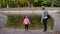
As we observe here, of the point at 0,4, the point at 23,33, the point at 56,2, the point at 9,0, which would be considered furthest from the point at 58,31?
the point at 56,2

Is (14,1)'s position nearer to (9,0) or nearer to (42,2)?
A: (9,0)

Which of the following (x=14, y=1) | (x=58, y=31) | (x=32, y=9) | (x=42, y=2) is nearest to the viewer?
(x=58, y=31)

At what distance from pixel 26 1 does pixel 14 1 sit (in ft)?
18.4

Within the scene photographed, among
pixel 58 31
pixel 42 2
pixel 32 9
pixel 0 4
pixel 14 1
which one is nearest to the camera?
pixel 58 31

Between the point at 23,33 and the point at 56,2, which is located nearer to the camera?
the point at 23,33

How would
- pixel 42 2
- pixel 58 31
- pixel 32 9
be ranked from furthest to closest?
pixel 42 2 < pixel 32 9 < pixel 58 31

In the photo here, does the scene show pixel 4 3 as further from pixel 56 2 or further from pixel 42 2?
pixel 56 2

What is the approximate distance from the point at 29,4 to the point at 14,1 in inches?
239

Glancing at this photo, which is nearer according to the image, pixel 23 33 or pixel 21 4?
pixel 23 33

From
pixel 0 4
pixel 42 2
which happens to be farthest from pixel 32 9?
pixel 42 2

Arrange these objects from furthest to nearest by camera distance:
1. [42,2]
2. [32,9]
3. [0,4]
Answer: [42,2] < [0,4] < [32,9]

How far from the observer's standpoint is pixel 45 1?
8694cm

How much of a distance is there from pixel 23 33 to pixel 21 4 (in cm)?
7345

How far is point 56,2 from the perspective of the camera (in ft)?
297
